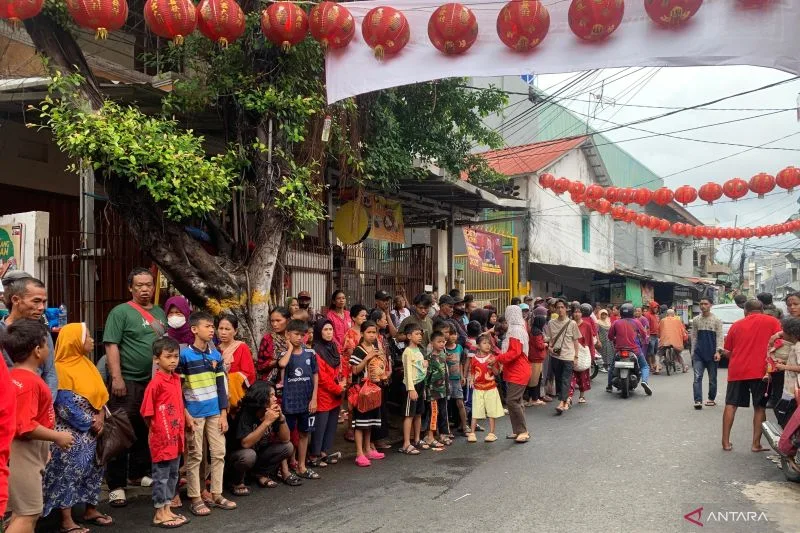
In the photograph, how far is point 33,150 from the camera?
10703mm

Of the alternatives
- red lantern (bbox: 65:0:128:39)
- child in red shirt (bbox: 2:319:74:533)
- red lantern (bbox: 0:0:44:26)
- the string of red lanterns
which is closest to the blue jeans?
the string of red lanterns

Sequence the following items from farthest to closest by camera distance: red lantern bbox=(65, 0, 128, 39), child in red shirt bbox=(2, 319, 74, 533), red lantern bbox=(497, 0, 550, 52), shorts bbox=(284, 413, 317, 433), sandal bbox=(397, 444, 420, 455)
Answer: sandal bbox=(397, 444, 420, 455) → shorts bbox=(284, 413, 317, 433) → red lantern bbox=(497, 0, 550, 52) → red lantern bbox=(65, 0, 128, 39) → child in red shirt bbox=(2, 319, 74, 533)

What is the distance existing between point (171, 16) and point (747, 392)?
23.6ft

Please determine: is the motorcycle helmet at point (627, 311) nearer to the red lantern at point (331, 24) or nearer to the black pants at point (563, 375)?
the black pants at point (563, 375)

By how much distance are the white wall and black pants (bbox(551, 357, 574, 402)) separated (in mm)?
12918

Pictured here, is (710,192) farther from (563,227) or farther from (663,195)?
(563,227)

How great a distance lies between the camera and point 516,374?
855 cm

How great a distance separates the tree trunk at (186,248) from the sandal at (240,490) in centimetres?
182

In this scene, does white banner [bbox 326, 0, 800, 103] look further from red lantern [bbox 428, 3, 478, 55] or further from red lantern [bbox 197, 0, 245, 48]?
red lantern [bbox 197, 0, 245, 48]

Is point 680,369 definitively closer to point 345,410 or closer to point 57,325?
point 345,410

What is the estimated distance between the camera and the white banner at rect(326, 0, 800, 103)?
19.8 feet

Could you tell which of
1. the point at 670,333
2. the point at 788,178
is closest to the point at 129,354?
the point at 670,333

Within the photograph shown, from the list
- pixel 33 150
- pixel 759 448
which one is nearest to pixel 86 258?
pixel 33 150

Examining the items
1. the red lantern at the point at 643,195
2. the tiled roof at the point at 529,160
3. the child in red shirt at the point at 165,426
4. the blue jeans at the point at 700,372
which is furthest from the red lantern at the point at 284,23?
the tiled roof at the point at 529,160
